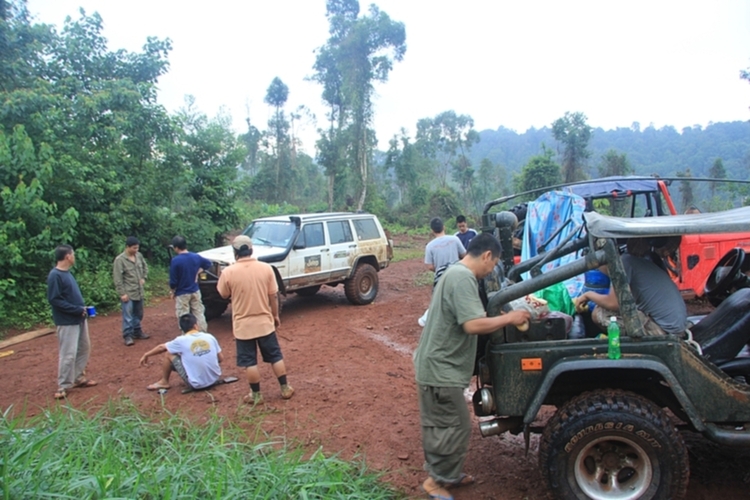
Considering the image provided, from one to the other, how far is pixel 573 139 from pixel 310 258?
23.1 metres

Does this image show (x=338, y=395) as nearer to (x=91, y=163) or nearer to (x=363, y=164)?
(x=91, y=163)

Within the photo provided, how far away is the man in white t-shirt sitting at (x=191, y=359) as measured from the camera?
5309 mm

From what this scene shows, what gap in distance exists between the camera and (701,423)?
2.85 metres

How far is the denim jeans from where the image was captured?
7477mm

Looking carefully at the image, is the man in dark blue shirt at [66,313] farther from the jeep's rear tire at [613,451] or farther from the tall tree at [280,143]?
the tall tree at [280,143]

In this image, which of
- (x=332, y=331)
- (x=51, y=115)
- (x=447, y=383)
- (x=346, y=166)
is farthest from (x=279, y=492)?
(x=346, y=166)

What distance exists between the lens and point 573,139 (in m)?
27.4

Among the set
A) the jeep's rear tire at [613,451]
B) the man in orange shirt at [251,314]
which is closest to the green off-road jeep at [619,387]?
the jeep's rear tire at [613,451]

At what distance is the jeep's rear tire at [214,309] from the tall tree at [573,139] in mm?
22984

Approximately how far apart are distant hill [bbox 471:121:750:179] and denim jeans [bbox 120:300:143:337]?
145 ft

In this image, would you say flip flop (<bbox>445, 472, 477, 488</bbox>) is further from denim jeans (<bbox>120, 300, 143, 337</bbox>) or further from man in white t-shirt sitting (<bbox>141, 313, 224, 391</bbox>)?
denim jeans (<bbox>120, 300, 143, 337</bbox>)

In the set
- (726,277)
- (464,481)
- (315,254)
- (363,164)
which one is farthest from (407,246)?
(464,481)

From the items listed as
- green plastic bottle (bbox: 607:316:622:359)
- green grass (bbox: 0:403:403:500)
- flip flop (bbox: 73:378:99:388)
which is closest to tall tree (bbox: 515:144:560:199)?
flip flop (bbox: 73:378:99:388)

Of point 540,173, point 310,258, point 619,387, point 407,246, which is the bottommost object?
point 407,246
